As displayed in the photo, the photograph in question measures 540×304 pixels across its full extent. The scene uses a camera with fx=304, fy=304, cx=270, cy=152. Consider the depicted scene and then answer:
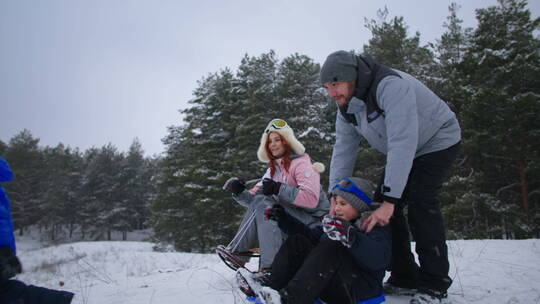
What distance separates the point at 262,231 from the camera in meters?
2.60

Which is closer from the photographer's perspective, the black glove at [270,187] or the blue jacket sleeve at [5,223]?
the blue jacket sleeve at [5,223]

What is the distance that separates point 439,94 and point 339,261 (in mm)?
13837

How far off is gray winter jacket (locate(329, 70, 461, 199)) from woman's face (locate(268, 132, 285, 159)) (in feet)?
2.25

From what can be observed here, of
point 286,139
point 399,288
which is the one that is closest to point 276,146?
point 286,139

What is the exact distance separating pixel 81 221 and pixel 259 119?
35753mm

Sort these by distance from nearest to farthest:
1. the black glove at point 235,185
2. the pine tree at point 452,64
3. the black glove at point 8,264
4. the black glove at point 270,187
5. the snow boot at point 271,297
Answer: the black glove at point 8,264, the snow boot at point 271,297, the black glove at point 270,187, the black glove at point 235,185, the pine tree at point 452,64

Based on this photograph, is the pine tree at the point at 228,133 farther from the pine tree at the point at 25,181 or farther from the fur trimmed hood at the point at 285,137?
the pine tree at the point at 25,181

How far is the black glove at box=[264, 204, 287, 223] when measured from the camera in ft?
7.70

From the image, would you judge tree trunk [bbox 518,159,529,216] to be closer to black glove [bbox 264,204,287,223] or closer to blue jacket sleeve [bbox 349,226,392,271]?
blue jacket sleeve [bbox 349,226,392,271]

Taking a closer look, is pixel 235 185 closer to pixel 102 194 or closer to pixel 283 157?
pixel 283 157

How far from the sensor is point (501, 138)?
1092 centimetres

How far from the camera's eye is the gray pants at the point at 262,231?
2.52 metres

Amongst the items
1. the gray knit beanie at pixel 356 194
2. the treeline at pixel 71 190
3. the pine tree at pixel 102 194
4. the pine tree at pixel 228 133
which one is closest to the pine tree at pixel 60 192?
the treeline at pixel 71 190

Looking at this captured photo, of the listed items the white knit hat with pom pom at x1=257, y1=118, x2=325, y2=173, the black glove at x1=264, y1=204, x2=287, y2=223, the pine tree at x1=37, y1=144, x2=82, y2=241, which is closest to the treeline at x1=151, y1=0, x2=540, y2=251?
the white knit hat with pom pom at x1=257, y1=118, x2=325, y2=173
